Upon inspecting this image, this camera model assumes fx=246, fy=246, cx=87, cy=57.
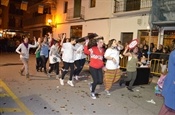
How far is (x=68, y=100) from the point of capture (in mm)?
6848

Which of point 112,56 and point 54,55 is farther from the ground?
point 112,56

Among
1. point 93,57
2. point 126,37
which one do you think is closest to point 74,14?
point 126,37

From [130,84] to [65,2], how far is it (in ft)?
65.2

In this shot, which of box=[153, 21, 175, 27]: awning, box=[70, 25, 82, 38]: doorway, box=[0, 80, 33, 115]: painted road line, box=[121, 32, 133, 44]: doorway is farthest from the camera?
box=[70, 25, 82, 38]: doorway

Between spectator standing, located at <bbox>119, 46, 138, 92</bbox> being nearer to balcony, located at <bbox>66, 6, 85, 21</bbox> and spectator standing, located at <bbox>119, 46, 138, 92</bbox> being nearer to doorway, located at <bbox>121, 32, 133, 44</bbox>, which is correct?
doorway, located at <bbox>121, 32, 133, 44</bbox>

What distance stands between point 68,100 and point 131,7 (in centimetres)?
1206

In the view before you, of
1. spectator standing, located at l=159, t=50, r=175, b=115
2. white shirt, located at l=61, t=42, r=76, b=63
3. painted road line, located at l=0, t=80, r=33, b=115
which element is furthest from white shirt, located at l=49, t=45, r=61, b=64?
spectator standing, located at l=159, t=50, r=175, b=115

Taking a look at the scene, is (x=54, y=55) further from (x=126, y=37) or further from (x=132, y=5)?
(x=132, y=5)

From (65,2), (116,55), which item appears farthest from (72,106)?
(65,2)

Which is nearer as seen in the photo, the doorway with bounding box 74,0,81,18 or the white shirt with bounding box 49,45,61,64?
the white shirt with bounding box 49,45,61,64

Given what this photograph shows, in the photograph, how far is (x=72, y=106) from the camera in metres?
6.26

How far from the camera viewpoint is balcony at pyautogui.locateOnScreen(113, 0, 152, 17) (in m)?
15.6

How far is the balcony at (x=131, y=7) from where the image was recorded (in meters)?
15.6

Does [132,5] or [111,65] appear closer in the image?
[111,65]
